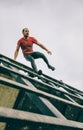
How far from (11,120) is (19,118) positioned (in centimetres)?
4

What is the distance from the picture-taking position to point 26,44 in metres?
5.53

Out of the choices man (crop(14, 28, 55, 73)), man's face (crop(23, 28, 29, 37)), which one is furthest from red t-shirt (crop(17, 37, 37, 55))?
man's face (crop(23, 28, 29, 37))

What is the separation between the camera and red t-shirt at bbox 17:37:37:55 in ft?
18.0

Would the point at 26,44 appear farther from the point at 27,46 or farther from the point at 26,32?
the point at 26,32

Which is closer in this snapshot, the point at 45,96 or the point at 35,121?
the point at 35,121

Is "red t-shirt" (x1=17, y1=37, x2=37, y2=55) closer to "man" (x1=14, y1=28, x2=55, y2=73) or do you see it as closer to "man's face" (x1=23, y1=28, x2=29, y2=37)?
"man" (x1=14, y1=28, x2=55, y2=73)

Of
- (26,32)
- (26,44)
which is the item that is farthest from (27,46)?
(26,32)

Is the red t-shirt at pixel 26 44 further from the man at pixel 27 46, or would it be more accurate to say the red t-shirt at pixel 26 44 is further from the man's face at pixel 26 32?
the man's face at pixel 26 32

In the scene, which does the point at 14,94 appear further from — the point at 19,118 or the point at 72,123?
the point at 19,118

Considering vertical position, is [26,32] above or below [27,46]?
above

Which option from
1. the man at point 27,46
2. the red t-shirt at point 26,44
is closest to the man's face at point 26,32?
the man at point 27,46

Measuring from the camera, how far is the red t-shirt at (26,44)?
5.50 metres

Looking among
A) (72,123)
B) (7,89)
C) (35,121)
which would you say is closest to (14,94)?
(7,89)

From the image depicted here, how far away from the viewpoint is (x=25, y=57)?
213 inches
